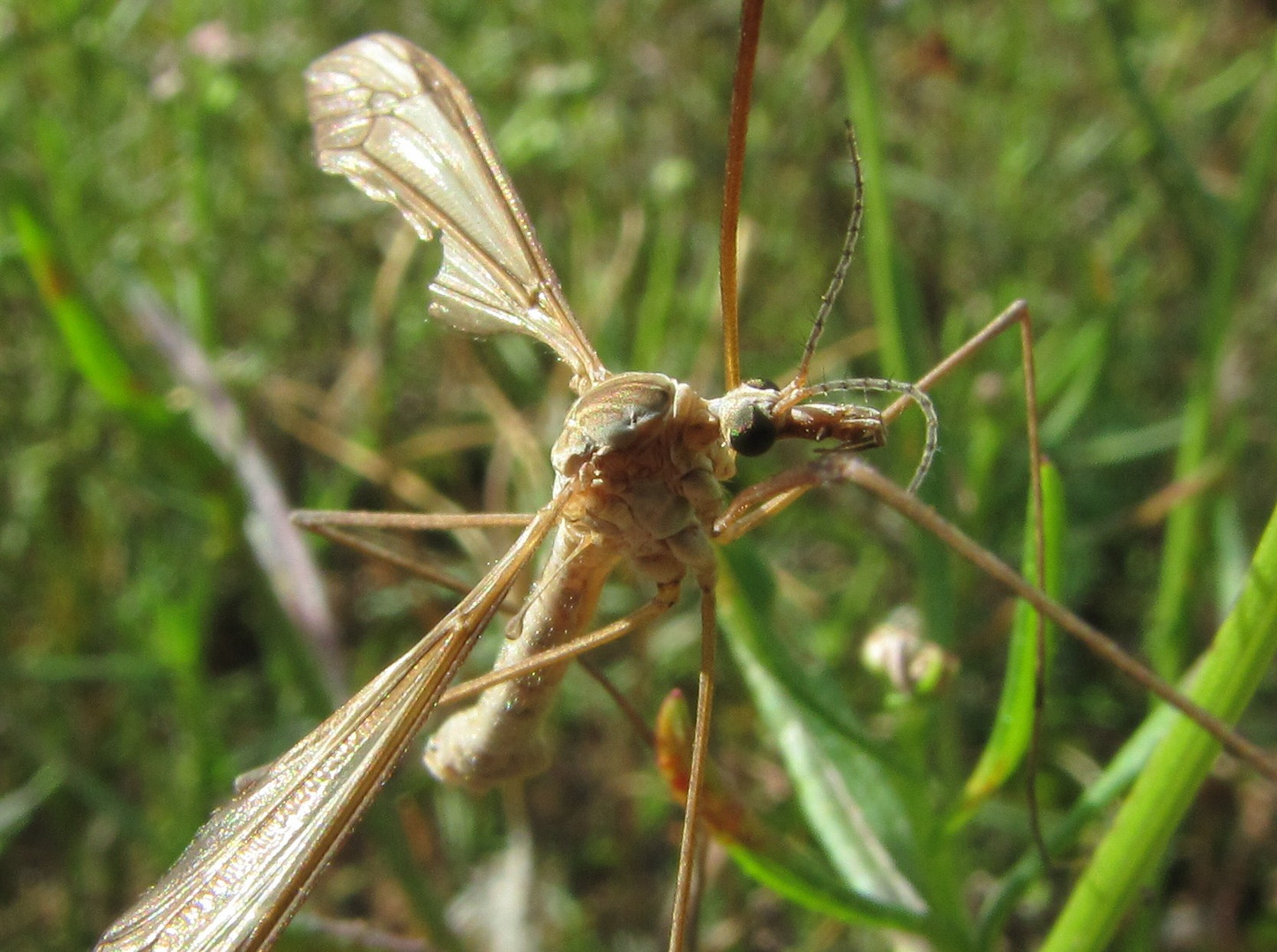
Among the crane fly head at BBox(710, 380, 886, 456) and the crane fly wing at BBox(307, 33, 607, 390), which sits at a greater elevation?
the crane fly wing at BBox(307, 33, 607, 390)

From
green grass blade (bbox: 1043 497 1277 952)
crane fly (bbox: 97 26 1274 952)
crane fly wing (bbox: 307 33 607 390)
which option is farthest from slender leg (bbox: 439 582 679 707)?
green grass blade (bbox: 1043 497 1277 952)

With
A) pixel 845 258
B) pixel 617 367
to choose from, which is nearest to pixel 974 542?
pixel 845 258

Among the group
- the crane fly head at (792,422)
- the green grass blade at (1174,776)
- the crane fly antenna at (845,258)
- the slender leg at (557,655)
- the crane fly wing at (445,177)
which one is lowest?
the green grass blade at (1174,776)

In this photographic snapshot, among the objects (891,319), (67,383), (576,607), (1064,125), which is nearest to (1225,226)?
(891,319)

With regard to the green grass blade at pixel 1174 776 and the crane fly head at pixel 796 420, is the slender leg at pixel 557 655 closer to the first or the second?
the crane fly head at pixel 796 420

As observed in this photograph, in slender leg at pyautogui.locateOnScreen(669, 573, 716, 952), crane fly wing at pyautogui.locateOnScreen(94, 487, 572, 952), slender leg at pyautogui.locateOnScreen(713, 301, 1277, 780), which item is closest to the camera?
slender leg at pyautogui.locateOnScreen(713, 301, 1277, 780)

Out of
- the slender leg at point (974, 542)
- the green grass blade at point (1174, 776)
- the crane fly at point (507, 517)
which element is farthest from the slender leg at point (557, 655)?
the green grass blade at point (1174, 776)

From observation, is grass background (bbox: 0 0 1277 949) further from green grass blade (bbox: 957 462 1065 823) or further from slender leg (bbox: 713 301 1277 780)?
slender leg (bbox: 713 301 1277 780)

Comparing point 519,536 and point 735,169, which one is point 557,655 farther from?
point 735,169
